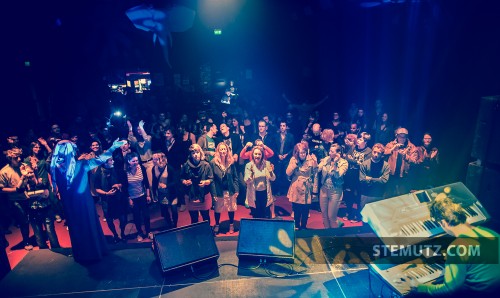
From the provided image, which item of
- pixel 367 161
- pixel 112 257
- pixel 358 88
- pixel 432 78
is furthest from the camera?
pixel 358 88

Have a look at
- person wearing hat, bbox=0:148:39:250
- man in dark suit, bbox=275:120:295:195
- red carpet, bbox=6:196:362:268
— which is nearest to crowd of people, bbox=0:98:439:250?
person wearing hat, bbox=0:148:39:250

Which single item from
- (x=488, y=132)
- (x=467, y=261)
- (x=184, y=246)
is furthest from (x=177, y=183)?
(x=488, y=132)

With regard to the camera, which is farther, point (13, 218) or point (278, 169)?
point (278, 169)

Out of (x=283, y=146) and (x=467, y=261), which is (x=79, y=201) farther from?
(x=467, y=261)

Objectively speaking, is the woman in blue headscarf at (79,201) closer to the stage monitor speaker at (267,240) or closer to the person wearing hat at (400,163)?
the stage monitor speaker at (267,240)

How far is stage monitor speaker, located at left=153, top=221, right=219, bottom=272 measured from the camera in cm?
387

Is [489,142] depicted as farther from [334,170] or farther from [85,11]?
[85,11]

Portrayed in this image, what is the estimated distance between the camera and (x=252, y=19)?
13.7 m

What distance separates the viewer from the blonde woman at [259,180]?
501 centimetres

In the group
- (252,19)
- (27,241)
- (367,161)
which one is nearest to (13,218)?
(27,241)

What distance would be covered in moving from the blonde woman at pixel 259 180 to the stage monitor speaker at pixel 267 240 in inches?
35.0

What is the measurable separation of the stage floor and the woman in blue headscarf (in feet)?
0.85

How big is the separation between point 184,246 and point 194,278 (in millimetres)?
450

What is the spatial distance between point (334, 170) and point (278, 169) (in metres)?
2.01
